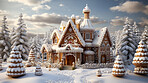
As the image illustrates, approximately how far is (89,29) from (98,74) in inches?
551

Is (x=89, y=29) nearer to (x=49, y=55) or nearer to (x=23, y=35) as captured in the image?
(x=49, y=55)

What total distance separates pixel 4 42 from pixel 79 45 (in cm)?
1801

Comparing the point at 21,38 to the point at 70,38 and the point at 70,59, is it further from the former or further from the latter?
the point at 70,59

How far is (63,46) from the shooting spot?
28.1 metres

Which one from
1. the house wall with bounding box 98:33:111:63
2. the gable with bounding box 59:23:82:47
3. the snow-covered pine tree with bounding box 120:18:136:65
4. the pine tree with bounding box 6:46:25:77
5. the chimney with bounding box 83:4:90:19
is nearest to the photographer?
the pine tree with bounding box 6:46:25:77

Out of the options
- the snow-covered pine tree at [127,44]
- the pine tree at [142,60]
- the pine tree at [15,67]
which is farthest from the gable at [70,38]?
the pine tree at [15,67]

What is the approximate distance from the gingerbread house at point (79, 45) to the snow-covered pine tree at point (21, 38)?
14.5ft

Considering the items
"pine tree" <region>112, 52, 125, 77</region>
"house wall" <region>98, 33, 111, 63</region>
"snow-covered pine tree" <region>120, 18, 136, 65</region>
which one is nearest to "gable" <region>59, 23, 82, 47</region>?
"house wall" <region>98, 33, 111, 63</region>

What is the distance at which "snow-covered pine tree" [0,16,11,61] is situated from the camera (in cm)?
3195

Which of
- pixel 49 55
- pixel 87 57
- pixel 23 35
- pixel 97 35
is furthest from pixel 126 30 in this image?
pixel 23 35

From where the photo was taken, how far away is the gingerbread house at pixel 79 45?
2671 centimetres

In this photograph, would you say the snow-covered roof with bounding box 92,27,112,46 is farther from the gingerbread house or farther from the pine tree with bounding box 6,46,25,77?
the pine tree with bounding box 6,46,25,77

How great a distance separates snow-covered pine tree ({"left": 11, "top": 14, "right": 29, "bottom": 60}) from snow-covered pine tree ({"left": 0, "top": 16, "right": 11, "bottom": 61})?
267cm

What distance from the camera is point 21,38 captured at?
31.4 meters
